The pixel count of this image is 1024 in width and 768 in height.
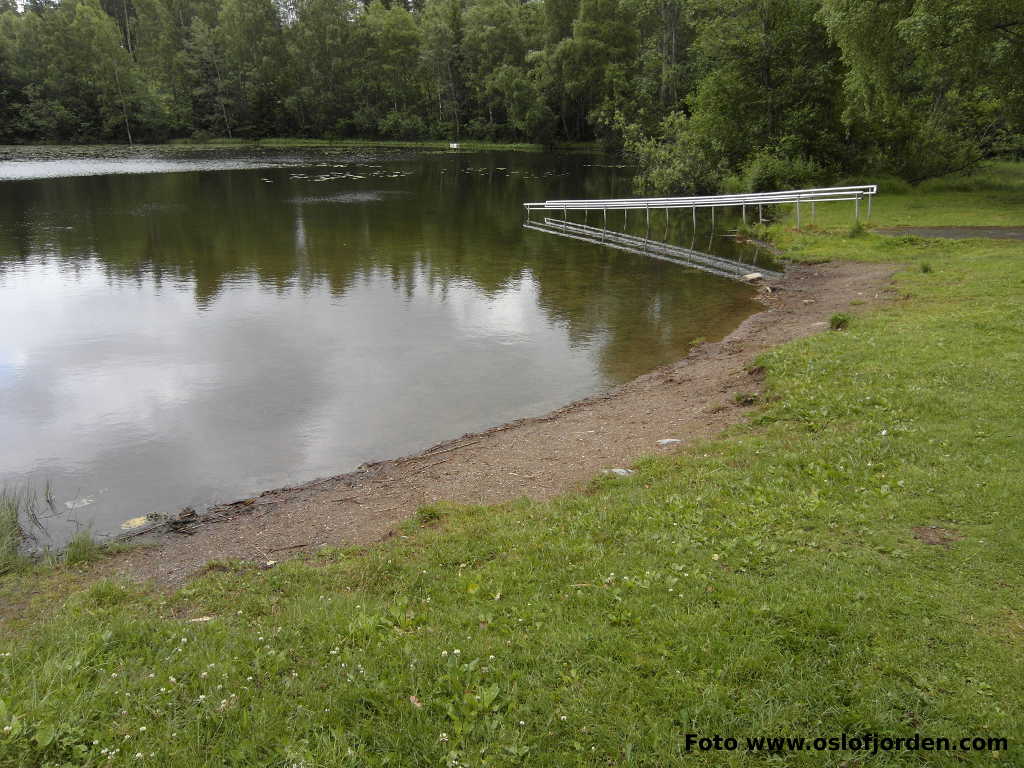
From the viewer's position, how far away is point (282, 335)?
16922 mm

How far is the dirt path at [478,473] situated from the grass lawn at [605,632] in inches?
27.2

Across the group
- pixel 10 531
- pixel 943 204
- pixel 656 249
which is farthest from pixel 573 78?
pixel 10 531

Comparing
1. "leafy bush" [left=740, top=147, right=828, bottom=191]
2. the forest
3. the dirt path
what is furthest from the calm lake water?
the forest

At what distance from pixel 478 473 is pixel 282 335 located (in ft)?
30.1

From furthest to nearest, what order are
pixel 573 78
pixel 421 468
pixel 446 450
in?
1. pixel 573 78
2. pixel 446 450
3. pixel 421 468

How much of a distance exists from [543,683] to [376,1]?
10277cm

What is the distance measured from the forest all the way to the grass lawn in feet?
67.0

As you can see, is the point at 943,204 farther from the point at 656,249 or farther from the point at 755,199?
A: the point at 656,249

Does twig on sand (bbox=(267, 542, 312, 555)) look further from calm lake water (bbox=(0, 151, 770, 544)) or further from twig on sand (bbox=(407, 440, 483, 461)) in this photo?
twig on sand (bbox=(407, 440, 483, 461))

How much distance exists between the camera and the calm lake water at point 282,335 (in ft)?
36.1

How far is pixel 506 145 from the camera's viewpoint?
3184 inches

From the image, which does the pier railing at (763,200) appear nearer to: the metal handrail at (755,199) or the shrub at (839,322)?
the metal handrail at (755,199)

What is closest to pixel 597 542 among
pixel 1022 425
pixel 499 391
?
pixel 1022 425

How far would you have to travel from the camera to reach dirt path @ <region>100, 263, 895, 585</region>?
7.89m
